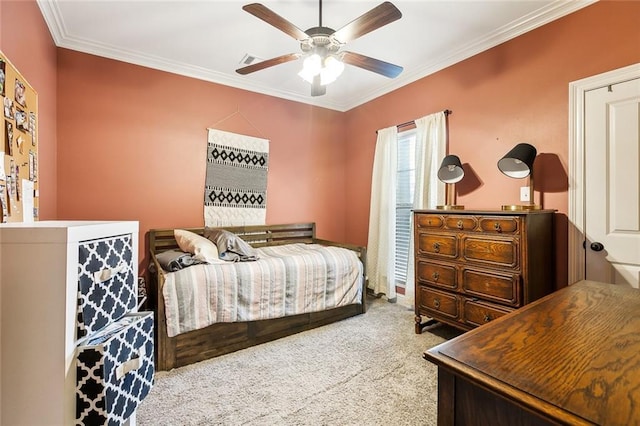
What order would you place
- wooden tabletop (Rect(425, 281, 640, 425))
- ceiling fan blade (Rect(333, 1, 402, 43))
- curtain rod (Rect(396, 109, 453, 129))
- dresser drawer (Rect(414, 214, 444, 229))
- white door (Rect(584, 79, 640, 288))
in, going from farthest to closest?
curtain rod (Rect(396, 109, 453, 129)) → dresser drawer (Rect(414, 214, 444, 229)) → white door (Rect(584, 79, 640, 288)) → ceiling fan blade (Rect(333, 1, 402, 43)) → wooden tabletop (Rect(425, 281, 640, 425))

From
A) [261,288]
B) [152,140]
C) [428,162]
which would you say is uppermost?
[152,140]

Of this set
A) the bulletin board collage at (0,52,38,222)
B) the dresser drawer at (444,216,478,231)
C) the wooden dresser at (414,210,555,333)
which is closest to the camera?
the bulletin board collage at (0,52,38,222)

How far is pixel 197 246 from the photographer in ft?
8.98

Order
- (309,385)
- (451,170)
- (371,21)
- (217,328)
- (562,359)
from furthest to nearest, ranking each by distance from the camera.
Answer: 1. (451,170)
2. (217,328)
3. (309,385)
4. (371,21)
5. (562,359)

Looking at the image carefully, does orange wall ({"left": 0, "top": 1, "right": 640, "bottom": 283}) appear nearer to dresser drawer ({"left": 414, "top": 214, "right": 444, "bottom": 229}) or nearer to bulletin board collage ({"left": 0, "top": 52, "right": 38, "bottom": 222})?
bulletin board collage ({"left": 0, "top": 52, "right": 38, "bottom": 222})

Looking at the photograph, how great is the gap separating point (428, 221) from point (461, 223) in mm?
330

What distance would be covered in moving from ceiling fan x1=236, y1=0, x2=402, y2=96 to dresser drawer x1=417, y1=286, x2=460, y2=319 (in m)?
1.89

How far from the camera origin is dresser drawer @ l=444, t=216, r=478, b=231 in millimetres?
2314

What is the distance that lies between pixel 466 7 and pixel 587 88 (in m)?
1.07

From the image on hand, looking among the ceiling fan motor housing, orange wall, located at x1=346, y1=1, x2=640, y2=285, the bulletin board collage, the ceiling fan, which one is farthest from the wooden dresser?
the bulletin board collage

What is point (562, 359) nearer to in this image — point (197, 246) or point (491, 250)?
point (491, 250)

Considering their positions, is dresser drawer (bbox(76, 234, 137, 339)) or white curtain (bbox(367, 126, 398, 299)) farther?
white curtain (bbox(367, 126, 398, 299))

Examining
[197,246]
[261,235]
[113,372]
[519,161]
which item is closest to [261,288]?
[197,246]

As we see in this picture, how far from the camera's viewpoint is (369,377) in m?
2.06
